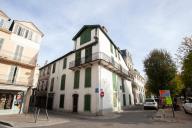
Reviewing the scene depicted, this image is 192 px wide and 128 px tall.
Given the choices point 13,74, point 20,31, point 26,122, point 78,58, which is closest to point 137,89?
point 78,58

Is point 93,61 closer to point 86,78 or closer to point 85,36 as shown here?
point 86,78

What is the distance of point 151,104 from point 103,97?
9.43m

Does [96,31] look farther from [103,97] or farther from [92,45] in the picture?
[103,97]

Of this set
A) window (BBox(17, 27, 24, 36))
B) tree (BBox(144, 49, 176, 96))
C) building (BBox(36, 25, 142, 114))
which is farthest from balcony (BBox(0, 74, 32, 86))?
tree (BBox(144, 49, 176, 96))

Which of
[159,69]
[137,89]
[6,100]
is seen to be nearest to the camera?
[6,100]

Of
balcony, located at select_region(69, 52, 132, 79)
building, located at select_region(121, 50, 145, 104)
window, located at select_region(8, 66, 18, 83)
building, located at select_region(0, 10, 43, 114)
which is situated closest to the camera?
building, located at select_region(0, 10, 43, 114)

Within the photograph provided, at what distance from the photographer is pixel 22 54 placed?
1684cm

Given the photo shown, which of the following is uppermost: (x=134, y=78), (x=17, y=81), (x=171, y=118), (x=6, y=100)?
→ (x=134, y=78)

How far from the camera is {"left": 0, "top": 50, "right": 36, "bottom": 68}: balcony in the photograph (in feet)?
49.4

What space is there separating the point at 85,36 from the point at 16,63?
35.6ft

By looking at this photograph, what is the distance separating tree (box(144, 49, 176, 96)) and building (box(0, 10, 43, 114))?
769 inches

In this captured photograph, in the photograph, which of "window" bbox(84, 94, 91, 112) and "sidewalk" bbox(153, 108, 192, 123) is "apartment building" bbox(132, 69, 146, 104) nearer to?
"window" bbox(84, 94, 91, 112)

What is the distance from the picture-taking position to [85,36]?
21375mm

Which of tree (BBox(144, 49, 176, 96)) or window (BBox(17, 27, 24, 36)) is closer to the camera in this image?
window (BBox(17, 27, 24, 36))
